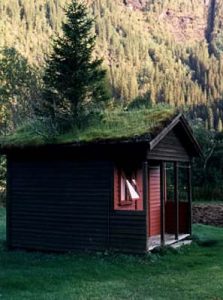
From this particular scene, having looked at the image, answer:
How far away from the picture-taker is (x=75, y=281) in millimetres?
10734

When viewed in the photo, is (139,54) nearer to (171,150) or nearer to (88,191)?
(171,150)

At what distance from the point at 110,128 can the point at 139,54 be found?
16278 centimetres

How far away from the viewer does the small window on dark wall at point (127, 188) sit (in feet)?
48.0

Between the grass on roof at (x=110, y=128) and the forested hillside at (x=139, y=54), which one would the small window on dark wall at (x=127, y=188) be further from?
the forested hillside at (x=139, y=54)

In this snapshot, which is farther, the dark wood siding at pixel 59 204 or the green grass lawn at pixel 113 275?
the dark wood siding at pixel 59 204

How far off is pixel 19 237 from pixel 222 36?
18942 centimetres

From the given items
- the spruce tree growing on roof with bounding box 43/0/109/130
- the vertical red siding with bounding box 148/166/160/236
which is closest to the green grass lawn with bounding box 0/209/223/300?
the vertical red siding with bounding box 148/166/160/236

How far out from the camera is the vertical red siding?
16891 millimetres

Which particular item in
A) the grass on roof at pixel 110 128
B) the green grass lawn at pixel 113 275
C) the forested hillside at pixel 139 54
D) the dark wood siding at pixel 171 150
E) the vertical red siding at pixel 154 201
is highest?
the forested hillside at pixel 139 54

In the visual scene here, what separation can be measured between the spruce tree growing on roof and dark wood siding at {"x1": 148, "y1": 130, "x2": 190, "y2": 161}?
A: 8.64ft

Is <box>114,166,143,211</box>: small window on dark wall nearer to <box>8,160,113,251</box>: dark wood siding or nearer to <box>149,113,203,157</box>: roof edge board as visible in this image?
<box>8,160,113,251</box>: dark wood siding

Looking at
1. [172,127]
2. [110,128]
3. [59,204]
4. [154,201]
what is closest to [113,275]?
[59,204]

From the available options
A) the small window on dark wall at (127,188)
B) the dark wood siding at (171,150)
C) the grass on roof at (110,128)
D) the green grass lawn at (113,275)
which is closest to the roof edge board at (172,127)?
the grass on roof at (110,128)

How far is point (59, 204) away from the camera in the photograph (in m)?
14.8
